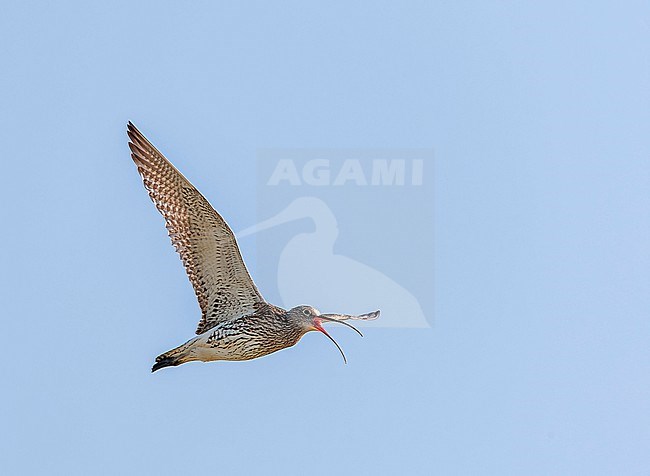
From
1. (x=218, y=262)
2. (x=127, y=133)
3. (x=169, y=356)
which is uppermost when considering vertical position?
(x=127, y=133)

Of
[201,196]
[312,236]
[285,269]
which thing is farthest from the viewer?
[312,236]

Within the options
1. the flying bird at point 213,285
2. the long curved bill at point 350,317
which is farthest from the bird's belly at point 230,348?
the long curved bill at point 350,317

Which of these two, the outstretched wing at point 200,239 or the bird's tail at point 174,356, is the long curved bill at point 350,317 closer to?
the outstretched wing at point 200,239

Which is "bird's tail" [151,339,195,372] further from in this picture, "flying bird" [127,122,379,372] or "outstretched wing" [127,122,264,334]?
"outstretched wing" [127,122,264,334]

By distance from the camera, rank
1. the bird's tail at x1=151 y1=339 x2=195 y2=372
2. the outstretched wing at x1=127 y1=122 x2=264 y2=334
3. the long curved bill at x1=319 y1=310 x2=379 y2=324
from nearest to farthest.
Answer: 1. the outstretched wing at x1=127 y1=122 x2=264 y2=334
2. the bird's tail at x1=151 y1=339 x2=195 y2=372
3. the long curved bill at x1=319 y1=310 x2=379 y2=324

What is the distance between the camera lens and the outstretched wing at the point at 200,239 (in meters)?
16.4

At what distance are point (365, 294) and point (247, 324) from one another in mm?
6542

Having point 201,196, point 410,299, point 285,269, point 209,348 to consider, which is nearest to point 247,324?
point 209,348

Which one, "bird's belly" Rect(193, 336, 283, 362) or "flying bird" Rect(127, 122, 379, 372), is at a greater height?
"flying bird" Rect(127, 122, 379, 372)

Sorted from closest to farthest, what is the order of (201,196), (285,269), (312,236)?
(201,196)
(285,269)
(312,236)

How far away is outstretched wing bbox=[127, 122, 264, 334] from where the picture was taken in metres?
16.4

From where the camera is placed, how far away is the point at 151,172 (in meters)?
16.5

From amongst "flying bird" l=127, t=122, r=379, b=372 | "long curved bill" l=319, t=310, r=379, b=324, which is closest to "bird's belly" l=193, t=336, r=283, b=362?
"flying bird" l=127, t=122, r=379, b=372

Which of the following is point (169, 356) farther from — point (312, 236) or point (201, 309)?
point (312, 236)
